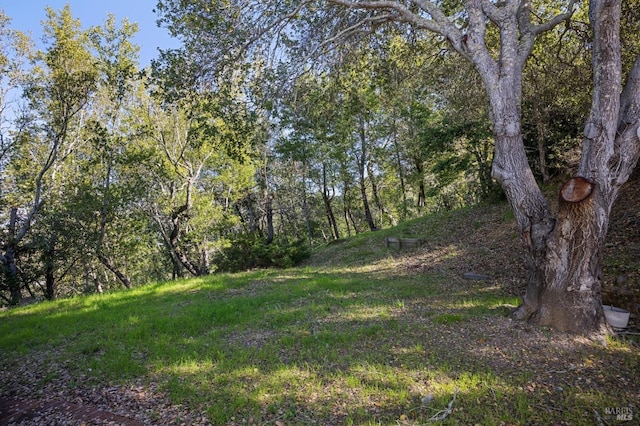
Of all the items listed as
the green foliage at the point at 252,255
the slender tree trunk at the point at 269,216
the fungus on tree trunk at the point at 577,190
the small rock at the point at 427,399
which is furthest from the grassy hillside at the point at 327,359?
the slender tree trunk at the point at 269,216

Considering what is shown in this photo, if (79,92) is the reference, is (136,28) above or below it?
above

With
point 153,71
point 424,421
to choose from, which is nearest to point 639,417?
point 424,421

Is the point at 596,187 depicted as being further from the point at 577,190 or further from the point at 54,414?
the point at 54,414

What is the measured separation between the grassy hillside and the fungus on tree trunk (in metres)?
1.66

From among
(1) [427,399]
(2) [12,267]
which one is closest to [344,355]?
(1) [427,399]

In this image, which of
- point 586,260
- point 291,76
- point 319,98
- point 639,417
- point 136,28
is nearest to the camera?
point 639,417

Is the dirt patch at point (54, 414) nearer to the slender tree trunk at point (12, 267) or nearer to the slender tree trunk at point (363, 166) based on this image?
the slender tree trunk at point (12, 267)

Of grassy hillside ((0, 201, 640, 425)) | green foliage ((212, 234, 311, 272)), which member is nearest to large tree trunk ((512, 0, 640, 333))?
grassy hillside ((0, 201, 640, 425))

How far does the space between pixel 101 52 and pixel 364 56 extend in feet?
35.1

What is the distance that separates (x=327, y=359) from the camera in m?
3.89

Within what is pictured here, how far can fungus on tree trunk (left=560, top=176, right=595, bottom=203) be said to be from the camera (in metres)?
3.72

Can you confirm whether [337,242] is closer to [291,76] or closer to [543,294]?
[291,76]

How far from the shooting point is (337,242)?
663 inches

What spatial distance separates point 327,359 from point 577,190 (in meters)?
3.63
